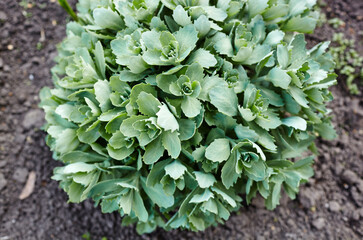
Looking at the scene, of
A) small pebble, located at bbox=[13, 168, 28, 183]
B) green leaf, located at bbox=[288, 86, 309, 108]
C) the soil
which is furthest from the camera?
small pebble, located at bbox=[13, 168, 28, 183]

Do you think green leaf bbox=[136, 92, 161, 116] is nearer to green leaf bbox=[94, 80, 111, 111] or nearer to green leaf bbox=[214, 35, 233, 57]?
green leaf bbox=[94, 80, 111, 111]

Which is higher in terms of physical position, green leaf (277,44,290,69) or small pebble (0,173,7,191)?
green leaf (277,44,290,69)

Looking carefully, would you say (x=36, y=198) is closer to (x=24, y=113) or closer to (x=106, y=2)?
(x=24, y=113)

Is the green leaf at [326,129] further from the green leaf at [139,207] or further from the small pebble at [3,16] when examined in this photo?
the small pebble at [3,16]

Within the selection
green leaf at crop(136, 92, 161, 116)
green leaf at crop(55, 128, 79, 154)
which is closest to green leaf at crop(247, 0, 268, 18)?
green leaf at crop(136, 92, 161, 116)

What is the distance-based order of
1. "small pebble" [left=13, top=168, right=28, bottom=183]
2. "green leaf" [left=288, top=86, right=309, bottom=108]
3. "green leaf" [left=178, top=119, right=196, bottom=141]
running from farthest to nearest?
"small pebble" [left=13, top=168, right=28, bottom=183] < "green leaf" [left=288, top=86, right=309, bottom=108] < "green leaf" [left=178, top=119, right=196, bottom=141]

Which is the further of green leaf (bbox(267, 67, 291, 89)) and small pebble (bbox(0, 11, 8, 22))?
small pebble (bbox(0, 11, 8, 22))

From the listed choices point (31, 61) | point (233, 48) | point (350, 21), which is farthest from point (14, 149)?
point (350, 21)

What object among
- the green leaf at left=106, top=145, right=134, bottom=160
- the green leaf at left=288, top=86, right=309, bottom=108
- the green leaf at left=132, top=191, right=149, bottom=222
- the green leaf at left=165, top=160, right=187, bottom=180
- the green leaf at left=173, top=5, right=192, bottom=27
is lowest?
the green leaf at left=132, top=191, right=149, bottom=222
